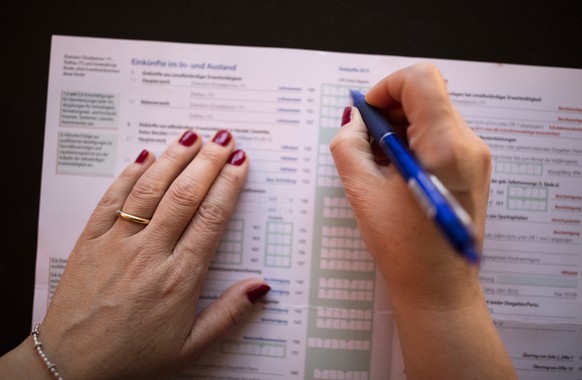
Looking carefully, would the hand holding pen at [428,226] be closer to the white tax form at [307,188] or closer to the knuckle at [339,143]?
the knuckle at [339,143]

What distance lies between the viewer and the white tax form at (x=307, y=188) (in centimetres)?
74

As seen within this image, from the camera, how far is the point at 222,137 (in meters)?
0.73

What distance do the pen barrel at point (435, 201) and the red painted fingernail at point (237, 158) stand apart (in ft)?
0.94

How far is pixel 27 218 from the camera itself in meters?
0.78

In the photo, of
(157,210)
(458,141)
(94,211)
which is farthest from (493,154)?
(94,211)

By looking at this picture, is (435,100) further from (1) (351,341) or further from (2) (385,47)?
(1) (351,341)

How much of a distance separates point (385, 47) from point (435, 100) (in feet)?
0.87

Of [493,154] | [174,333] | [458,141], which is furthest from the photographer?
[493,154]

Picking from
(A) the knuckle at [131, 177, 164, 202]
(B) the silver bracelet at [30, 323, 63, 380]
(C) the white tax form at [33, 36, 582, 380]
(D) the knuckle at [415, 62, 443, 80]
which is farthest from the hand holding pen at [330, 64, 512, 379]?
(B) the silver bracelet at [30, 323, 63, 380]

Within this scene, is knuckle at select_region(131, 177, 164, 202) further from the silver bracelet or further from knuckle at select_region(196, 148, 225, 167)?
the silver bracelet

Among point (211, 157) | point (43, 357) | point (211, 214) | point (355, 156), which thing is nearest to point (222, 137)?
point (211, 157)

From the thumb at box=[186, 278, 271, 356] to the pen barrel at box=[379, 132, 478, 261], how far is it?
14.5 inches

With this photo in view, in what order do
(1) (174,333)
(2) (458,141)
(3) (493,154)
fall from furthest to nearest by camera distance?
(3) (493,154), (1) (174,333), (2) (458,141)

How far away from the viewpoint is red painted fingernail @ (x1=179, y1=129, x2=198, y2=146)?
73 centimetres
